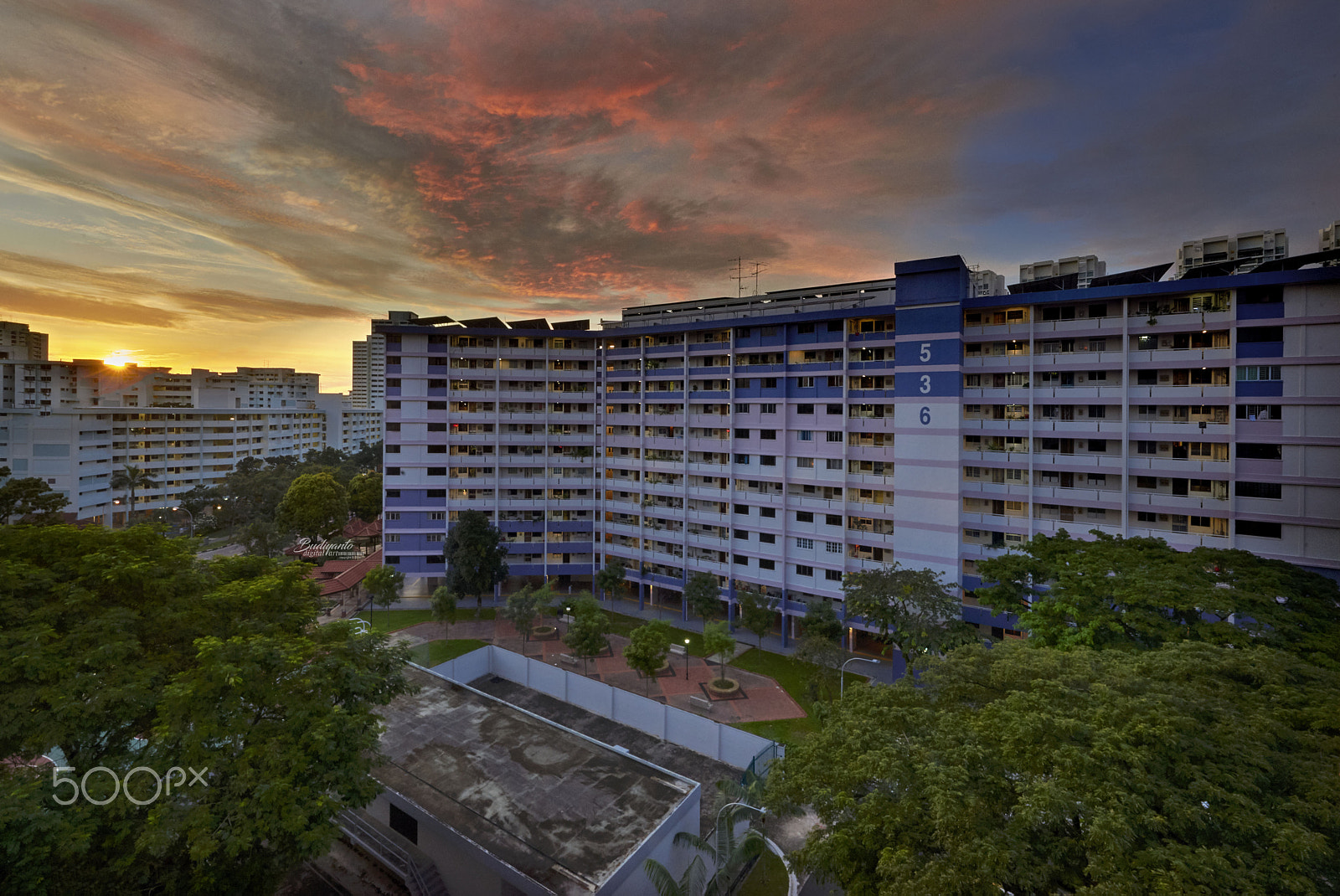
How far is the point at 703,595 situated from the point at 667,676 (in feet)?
24.5

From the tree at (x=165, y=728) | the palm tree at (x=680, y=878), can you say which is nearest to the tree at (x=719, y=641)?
the palm tree at (x=680, y=878)

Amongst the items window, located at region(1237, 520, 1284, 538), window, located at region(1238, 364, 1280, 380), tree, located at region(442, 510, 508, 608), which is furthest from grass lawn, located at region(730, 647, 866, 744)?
window, located at region(1238, 364, 1280, 380)

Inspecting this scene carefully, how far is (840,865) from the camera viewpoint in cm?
1184

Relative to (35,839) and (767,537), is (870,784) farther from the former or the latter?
(767,537)

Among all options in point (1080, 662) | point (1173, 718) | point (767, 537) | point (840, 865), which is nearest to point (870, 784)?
point (840, 865)

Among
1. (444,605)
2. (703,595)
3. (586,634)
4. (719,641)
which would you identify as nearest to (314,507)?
(444,605)

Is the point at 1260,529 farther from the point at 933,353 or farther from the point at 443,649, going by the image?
the point at 443,649

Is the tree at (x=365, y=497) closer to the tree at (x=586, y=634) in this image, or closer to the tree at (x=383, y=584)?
the tree at (x=383, y=584)

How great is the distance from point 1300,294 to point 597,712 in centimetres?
4584

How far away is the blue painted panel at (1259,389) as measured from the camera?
1190 inches

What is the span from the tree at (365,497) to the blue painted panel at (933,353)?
2608 inches

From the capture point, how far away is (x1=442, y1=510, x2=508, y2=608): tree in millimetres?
46688

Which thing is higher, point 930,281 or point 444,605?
point 930,281

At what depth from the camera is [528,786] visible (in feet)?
68.8
